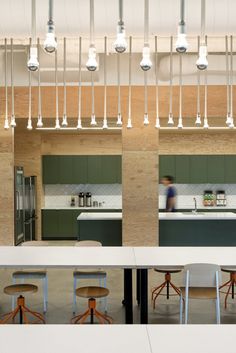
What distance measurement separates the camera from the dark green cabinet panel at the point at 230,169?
481 inches

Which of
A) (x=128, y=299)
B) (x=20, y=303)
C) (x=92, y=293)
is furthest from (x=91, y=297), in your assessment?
(x=20, y=303)

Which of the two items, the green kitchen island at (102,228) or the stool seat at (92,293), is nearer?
the stool seat at (92,293)

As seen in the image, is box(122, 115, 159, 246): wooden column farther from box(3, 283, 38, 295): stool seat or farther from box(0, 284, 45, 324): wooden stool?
box(3, 283, 38, 295): stool seat

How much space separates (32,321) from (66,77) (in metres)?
3.65

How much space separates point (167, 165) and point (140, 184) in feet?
12.5

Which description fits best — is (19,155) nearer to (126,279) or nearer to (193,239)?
(193,239)

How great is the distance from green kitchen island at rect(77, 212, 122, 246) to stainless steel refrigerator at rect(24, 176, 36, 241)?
5.57 ft

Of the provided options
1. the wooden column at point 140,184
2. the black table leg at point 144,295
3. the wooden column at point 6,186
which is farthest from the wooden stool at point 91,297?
the wooden column at point 6,186

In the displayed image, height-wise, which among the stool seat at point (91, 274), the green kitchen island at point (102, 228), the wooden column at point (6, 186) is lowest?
the stool seat at point (91, 274)

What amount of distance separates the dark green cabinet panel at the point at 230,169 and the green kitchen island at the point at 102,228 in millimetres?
3906

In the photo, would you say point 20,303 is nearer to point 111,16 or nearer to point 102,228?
point 111,16

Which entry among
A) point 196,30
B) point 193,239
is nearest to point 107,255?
point 196,30

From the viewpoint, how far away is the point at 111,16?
4785 millimetres

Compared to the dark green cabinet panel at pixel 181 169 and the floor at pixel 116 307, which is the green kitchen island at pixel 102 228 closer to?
the floor at pixel 116 307
